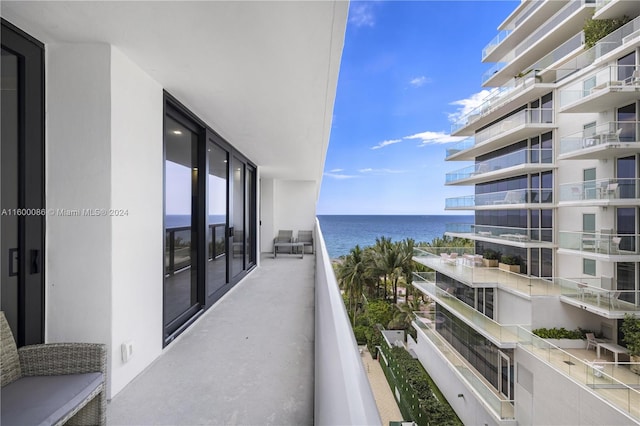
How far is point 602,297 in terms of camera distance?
28.0 ft

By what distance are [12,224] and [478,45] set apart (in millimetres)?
74415

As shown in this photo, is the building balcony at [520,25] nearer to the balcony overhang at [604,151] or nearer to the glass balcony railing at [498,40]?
the glass balcony railing at [498,40]

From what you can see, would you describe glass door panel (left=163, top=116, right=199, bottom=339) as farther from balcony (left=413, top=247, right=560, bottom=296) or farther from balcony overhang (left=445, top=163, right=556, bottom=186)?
balcony overhang (left=445, top=163, right=556, bottom=186)

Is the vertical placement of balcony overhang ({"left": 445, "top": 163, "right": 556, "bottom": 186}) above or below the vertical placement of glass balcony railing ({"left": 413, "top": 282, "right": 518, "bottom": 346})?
above

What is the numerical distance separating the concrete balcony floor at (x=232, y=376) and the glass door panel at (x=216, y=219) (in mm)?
696

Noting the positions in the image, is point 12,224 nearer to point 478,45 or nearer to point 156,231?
point 156,231

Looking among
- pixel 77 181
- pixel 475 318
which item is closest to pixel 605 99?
pixel 475 318

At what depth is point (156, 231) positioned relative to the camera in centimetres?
262

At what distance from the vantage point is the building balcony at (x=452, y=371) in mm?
8688

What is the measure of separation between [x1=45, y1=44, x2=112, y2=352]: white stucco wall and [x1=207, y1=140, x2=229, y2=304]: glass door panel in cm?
211

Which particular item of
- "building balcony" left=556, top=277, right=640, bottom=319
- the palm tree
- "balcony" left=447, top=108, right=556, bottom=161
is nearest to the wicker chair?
"building balcony" left=556, top=277, right=640, bottom=319

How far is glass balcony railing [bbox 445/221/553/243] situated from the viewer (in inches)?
444

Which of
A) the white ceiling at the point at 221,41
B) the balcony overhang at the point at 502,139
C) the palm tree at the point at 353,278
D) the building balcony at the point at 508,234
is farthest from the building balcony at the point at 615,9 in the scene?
the palm tree at the point at 353,278

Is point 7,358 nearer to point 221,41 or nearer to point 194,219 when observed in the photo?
point 221,41
